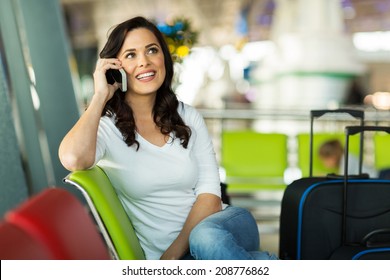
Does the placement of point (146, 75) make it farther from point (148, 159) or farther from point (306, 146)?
point (306, 146)

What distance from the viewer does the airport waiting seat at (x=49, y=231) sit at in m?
0.63

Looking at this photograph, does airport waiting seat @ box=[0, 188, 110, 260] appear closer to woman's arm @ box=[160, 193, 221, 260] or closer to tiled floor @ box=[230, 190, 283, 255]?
woman's arm @ box=[160, 193, 221, 260]

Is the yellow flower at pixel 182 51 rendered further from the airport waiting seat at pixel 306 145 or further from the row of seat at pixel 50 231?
the row of seat at pixel 50 231

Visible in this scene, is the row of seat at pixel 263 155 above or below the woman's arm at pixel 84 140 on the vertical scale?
below

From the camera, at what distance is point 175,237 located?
2.08m

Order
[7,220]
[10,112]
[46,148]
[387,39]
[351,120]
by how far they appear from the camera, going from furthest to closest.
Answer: [387,39] < [351,120] < [46,148] < [10,112] < [7,220]

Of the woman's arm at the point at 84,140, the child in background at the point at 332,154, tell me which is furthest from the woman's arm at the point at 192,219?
the child in background at the point at 332,154

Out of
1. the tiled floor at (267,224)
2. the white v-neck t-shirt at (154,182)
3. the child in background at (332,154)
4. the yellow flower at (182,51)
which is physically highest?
the yellow flower at (182,51)

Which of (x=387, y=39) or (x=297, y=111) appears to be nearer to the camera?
(x=297, y=111)

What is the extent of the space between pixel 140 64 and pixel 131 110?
0.16 m

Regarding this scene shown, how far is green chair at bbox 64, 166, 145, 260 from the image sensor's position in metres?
1.69

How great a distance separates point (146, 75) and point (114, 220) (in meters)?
0.55
